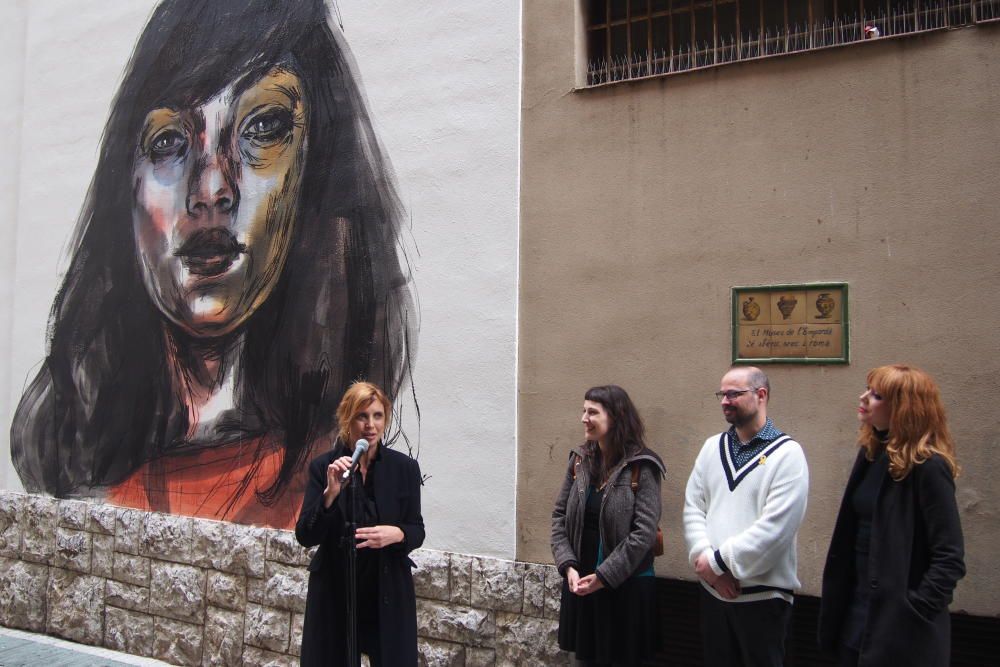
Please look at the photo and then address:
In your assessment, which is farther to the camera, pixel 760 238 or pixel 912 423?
pixel 760 238

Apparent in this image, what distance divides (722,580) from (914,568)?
0.83 metres

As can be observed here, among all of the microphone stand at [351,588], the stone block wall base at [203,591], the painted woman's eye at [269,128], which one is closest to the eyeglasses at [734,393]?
the microphone stand at [351,588]

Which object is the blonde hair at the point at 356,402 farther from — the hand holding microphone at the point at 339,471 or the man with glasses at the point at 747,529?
the man with glasses at the point at 747,529

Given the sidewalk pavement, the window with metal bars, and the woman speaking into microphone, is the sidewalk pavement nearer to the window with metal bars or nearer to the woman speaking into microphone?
the woman speaking into microphone

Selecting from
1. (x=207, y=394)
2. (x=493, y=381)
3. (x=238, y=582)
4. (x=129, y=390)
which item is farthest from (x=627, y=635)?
(x=129, y=390)

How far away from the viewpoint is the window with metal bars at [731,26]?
17.0 ft

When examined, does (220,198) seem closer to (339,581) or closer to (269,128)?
(269,128)

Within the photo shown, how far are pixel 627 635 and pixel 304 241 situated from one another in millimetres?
3818

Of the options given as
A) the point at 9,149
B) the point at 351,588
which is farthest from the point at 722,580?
the point at 9,149

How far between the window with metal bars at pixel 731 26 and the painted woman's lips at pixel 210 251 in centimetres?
317

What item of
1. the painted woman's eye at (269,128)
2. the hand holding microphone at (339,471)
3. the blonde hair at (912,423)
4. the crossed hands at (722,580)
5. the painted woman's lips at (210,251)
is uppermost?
the painted woman's eye at (269,128)

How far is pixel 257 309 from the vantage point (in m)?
7.45

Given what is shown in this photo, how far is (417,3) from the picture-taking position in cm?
681

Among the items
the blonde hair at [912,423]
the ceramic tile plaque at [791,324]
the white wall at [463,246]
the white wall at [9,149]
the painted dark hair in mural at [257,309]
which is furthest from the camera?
the white wall at [9,149]
